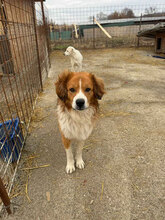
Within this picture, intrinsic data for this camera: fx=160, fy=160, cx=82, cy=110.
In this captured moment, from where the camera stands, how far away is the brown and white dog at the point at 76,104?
6.39ft

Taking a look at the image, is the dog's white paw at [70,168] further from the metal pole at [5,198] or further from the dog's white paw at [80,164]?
the metal pole at [5,198]

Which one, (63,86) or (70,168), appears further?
(70,168)

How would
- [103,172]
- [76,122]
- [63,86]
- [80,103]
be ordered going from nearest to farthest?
[80,103] < [63,86] < [76,122] < [103,172]

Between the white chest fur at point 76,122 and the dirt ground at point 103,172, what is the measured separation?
588 mm

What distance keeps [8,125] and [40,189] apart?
104 centimetres

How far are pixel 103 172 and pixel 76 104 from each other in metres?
1.13

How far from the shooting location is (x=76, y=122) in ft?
7.11

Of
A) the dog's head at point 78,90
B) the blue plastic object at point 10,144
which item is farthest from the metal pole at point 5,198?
the dog's head at point 78,90

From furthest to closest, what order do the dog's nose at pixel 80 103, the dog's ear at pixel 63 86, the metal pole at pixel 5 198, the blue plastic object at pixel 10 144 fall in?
the blue plastic object at pixel 10 144 → the dog's ear at pixel 63 86 → the dog's nose at pixel 80 103 → the metal pole at pixel 5 198

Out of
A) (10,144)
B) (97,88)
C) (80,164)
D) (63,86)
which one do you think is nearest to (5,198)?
(10,144)

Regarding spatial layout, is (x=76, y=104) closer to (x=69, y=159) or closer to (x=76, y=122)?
(x=76, y=122)

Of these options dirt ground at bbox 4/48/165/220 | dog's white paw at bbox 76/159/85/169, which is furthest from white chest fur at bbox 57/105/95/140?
dirt ground at bbox 4/48/165/220

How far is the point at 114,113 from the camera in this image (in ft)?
12.5

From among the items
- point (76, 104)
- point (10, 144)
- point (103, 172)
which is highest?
point (76, 104)
